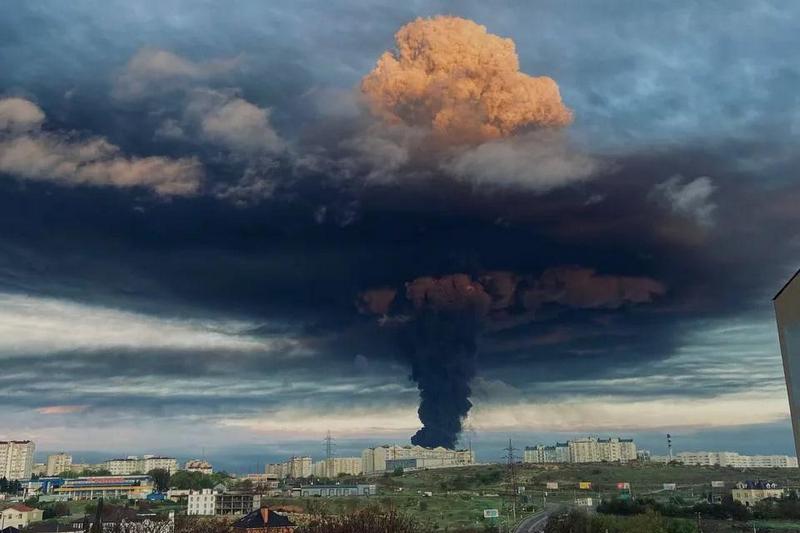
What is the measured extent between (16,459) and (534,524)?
6081 inches

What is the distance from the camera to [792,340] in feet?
58.6

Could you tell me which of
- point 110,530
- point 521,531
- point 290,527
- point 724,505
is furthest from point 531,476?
point 110,530

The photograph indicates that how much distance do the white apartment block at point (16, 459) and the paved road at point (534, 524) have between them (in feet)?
483

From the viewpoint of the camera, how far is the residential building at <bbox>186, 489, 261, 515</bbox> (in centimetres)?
8956

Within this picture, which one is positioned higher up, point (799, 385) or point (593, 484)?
point (799, 385)

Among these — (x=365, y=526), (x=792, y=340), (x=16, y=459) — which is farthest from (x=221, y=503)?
(x=16, y=459)

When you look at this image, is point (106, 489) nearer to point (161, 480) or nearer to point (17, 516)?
point (161, 480)

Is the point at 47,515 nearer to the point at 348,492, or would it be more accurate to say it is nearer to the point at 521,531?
the point at 348,492

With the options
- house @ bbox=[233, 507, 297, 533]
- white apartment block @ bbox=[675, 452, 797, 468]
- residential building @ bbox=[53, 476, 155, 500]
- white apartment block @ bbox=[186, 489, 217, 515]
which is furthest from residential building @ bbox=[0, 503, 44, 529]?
white apartment block @ bbox=[675, 452, 797, 468]

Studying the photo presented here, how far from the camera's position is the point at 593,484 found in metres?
115

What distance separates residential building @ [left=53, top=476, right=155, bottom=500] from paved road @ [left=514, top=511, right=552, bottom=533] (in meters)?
66.1

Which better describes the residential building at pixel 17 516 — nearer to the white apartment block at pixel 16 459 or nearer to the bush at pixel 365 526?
the bush at pixel 365 526

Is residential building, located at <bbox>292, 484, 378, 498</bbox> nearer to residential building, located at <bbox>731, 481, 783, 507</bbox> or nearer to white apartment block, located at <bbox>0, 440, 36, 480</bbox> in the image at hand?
residential building, located at <bbox>731, 481, 783, 507</bbox>

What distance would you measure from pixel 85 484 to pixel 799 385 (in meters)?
141
